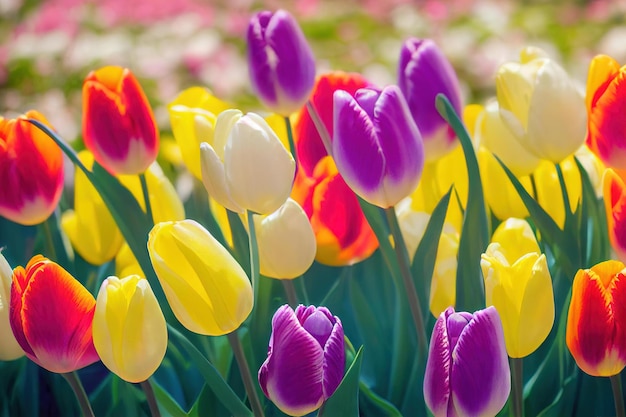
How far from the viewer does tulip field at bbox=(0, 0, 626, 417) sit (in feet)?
2.34

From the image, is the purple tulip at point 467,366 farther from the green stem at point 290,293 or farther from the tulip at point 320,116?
the tulip at point 320,116

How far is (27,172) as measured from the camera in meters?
0.91

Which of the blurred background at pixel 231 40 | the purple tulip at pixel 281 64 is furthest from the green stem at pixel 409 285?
the blurred background at pixel 231 40

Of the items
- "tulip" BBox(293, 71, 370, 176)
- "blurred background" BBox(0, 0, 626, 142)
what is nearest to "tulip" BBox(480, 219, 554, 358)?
"tulip" BBox(293, 71, 370, 176)

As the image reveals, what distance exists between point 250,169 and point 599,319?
32 centimetres

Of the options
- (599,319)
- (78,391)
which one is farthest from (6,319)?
(599,319)

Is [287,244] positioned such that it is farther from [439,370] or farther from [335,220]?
[439,370]

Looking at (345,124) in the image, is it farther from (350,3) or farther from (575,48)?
(350,3)

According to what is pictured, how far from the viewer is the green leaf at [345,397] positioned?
73cm

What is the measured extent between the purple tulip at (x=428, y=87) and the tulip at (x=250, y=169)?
0.21 metres

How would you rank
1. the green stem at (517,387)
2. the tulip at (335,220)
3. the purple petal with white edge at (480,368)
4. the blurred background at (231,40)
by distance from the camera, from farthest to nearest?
the blurred background at (231,40)
the tulip at (335,220)
the green stem at (517,387)
the purple petal with white edge at (480,368)

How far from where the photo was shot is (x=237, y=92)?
161 inches

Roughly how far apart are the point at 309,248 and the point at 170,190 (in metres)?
0.25

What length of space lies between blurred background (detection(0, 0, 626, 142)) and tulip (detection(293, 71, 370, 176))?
242 centimetres
